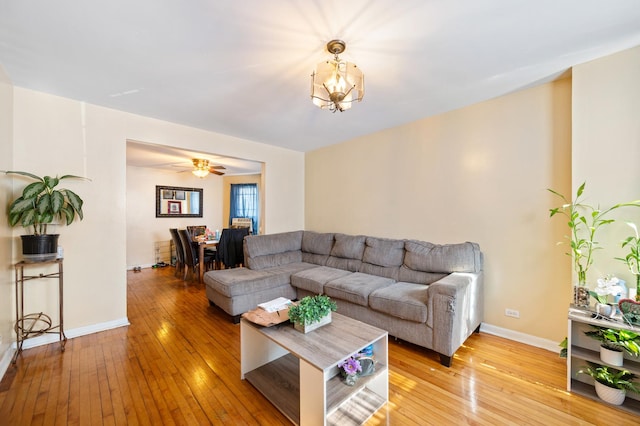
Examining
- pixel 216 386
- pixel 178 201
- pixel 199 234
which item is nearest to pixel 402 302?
pixel 216 386

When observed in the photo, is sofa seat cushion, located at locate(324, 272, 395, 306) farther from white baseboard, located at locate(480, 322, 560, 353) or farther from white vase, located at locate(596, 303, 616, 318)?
white vase, located at locate(596, 303, 616, 318)

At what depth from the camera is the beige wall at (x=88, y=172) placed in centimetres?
250

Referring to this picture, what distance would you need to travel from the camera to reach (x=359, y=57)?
1.95 m

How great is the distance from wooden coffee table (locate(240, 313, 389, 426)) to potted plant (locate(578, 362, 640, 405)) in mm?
1469

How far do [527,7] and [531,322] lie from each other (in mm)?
2621

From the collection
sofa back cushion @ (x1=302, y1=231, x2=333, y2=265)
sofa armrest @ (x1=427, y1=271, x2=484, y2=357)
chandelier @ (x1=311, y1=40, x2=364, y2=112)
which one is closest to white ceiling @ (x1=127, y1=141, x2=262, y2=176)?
sofa back cushion @ (x1=302, y1=231, x2=333, y2=265)

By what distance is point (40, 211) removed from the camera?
2.30 meters

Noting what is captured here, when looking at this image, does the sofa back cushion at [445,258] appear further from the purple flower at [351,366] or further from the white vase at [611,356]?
the purple flower at [351,366]

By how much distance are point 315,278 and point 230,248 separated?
6.06ft

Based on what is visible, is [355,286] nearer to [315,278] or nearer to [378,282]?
[378,282]

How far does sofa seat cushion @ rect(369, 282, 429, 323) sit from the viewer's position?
2264 millimetres

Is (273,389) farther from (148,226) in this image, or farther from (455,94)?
(148,226)

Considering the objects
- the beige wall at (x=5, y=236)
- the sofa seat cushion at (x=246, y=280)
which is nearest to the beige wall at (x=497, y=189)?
the sofa seat cushion at (x=246, y=280)

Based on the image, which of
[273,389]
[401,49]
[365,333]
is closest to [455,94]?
[401,49]
